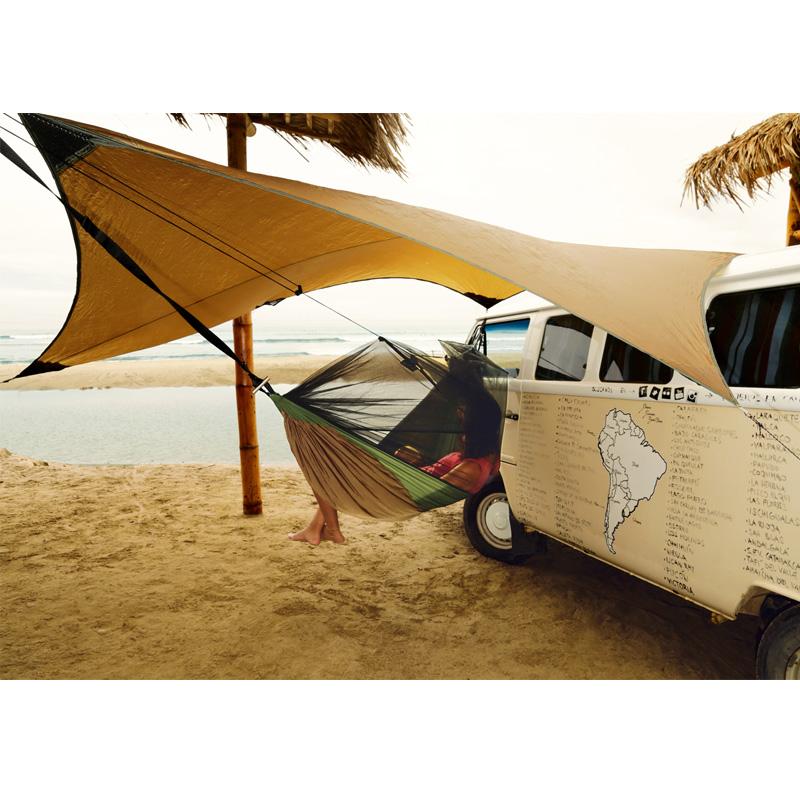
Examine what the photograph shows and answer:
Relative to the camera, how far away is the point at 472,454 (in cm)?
308

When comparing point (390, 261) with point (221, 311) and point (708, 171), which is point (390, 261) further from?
point (708, 171)

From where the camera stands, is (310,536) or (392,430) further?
(310,536)

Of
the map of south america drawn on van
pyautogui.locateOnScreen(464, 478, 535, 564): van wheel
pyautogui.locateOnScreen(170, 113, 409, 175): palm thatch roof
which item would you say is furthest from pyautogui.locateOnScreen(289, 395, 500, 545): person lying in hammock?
pyautogui.locateOnScreen(170, 113, 409, 175): palm thatch roof

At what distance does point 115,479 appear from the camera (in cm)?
614

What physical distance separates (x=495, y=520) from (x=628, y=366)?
5.38ft

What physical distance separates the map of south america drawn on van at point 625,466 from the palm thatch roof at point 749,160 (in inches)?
127

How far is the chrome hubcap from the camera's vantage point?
3.69m

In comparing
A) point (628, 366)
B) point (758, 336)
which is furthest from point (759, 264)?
point (628, 366)

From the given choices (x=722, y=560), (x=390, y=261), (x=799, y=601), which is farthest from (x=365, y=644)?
(x=390, y=261)

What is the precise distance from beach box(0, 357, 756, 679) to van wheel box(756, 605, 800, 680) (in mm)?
511

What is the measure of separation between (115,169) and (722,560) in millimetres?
2998

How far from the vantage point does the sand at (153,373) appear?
16.0 m

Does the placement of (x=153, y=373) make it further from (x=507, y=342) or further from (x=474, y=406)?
(x=474, y=406)

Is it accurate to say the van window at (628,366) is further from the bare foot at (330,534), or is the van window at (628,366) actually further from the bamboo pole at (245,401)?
the bamboo pole at (245,401)
